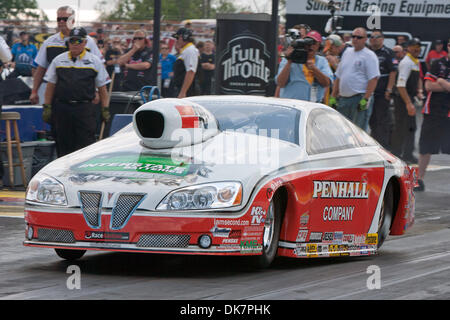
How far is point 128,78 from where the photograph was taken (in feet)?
62.6

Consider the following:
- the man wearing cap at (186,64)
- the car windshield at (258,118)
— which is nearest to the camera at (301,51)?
the man wearing cap at (186,64)

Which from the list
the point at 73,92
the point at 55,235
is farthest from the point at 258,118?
the point at 73,92

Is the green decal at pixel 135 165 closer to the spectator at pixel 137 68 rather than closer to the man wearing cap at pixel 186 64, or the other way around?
the man wearing cap at pixel 186 64

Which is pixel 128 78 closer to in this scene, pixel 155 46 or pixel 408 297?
pixel 155 46

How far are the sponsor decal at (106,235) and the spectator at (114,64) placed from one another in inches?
474

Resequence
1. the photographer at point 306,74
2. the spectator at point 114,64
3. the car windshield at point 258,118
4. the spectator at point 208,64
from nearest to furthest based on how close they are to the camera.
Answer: the car windshield at point 258,118
the photographer at point 306,74
the spectator at point 114,64
the spectator at point 208,64

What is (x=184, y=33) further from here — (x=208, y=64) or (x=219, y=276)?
(x=219, y=276)

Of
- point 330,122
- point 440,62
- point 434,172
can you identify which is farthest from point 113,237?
point 434,172

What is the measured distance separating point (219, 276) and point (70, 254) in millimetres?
1260

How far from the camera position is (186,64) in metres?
16.8

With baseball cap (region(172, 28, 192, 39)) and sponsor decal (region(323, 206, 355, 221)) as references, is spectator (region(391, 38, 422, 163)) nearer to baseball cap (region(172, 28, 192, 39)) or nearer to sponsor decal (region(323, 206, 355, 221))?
baseball cap (region(172, 28, 192, 39))

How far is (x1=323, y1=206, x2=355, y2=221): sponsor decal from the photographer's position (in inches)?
304

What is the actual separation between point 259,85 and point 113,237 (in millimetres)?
9324

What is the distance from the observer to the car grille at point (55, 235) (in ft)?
22.6
